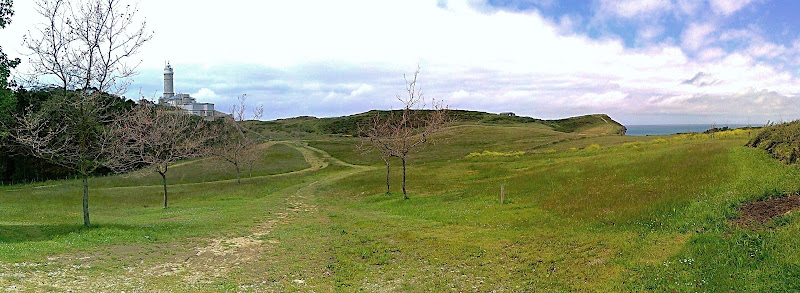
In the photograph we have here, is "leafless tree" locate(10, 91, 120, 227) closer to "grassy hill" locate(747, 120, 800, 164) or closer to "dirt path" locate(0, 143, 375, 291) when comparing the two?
"dirt path" locate(0, 143, 375, 291)

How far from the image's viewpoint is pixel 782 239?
11.1m

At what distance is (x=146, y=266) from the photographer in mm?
15156

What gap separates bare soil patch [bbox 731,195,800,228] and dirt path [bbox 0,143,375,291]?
13.6 m

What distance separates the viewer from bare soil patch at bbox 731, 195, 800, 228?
43.3 ft

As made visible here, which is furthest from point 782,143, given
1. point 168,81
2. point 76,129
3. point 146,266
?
point 168,81

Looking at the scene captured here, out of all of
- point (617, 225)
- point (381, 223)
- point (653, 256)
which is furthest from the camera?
point (381, 223)

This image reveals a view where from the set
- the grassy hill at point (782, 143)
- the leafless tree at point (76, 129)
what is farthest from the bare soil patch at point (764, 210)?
the leafless tree at point (76, 129)

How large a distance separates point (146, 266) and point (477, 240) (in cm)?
1203

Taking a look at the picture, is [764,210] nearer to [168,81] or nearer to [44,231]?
[44,231]

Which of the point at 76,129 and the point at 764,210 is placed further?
the point at 76,129

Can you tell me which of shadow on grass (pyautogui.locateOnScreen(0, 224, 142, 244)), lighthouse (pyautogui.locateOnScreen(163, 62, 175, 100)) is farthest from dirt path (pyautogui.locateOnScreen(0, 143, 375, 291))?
lighthouse (pyautogui.locateOnScreen(163, 62, 175, 100))

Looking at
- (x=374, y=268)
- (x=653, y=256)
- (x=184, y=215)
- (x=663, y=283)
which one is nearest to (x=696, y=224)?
(x=653, y=256)

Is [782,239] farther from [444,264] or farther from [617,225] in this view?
[444,264]

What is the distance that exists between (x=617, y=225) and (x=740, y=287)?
6877 millimetres
